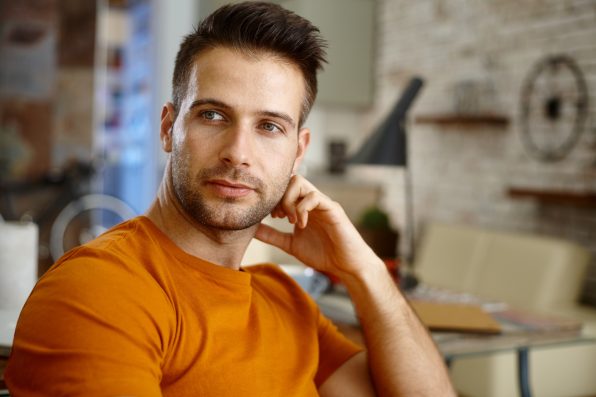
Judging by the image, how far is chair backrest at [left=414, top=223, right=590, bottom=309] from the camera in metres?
3.31

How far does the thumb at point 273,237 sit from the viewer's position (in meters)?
1.44

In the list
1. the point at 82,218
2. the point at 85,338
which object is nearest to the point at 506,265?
the point at 85,338

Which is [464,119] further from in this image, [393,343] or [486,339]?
[393,343]

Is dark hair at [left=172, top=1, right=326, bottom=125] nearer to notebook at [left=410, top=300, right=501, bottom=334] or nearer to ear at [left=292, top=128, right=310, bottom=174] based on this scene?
ear at [left=292, top=128, right=310, bottom=174]

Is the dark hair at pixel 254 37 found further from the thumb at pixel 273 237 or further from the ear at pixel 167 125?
the thumb at pixel 273 237

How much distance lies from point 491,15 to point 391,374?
3.47 meters

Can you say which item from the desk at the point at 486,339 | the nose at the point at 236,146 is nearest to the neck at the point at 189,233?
the nose at the point at 236,146

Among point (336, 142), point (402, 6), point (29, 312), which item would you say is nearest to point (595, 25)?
point (402, 6)

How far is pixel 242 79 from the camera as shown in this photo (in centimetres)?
112

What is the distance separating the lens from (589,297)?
142 inches

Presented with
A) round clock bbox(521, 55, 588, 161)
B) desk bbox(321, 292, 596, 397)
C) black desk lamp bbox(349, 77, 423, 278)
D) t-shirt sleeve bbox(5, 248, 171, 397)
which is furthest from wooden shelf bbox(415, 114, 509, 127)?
t-shirt sleeve bbox(5, 248, 171, 397)

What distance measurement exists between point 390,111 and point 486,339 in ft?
4.98

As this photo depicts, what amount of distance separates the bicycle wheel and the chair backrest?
300cm

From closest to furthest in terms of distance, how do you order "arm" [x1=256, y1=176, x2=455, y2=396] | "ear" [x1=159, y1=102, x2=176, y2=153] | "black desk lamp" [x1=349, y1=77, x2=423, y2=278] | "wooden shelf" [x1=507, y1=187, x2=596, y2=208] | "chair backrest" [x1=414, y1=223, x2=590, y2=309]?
"ear" [x1=159, y1=102, x2=176, y2=153], "arm" [x1=256, y1=176, x2=455, y2=396], "black desk lamp" [x1=349, y1=77, x2=423, y2=278], "chair backrest" [x1=414, y1=223, x2=590, y2=309], "wooden shelf" [x1=507, y1=187, x2=596, y2=208]
